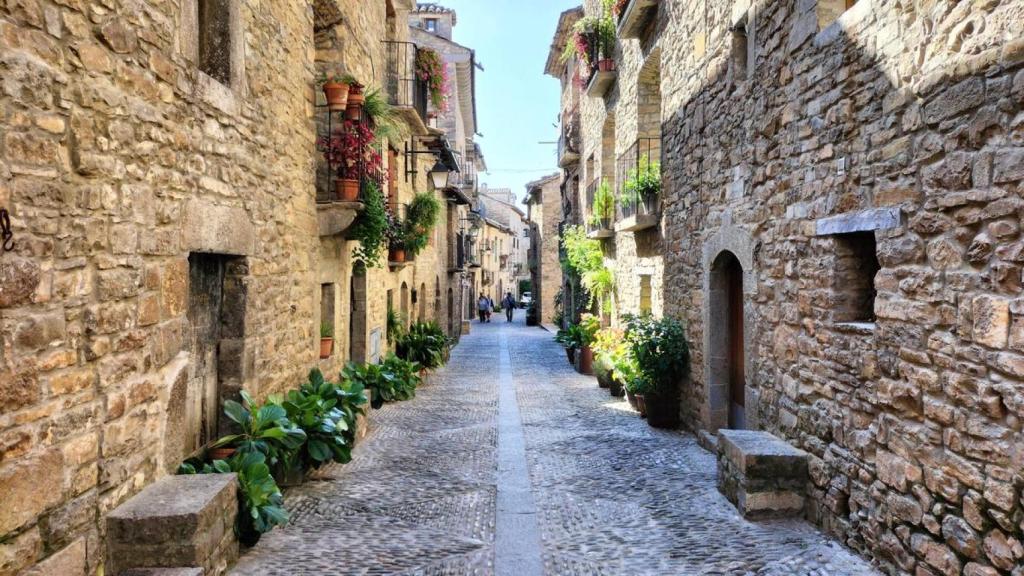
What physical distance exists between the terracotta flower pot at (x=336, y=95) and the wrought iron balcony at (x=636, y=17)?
4.49 m

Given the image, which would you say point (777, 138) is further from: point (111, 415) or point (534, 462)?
point (111, 415)

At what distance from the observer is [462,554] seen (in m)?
4.32

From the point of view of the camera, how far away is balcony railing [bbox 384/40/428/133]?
448 inches

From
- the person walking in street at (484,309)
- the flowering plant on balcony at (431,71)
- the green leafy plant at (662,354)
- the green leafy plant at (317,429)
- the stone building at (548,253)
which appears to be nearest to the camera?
the green leafy plant at (317,429)

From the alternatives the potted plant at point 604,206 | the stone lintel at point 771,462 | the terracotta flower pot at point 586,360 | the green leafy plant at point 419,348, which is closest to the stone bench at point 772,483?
the stone lintel at point 771,462

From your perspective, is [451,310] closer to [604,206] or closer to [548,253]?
[548,253]

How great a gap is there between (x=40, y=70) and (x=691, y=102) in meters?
6.40

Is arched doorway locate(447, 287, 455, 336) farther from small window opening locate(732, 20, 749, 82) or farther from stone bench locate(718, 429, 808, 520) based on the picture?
stone bench locate(718, 429, 808, 520)

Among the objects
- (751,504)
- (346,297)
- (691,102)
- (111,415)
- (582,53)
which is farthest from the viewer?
(582,53)

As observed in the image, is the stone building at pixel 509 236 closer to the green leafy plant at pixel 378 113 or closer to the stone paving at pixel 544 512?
the green leafy plant at pixel 378 113

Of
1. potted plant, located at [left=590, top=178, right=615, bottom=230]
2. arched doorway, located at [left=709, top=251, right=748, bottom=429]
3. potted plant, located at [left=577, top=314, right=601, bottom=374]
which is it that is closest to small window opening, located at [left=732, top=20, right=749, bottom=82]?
arched doorway, located at [left=709, top=251, right=748, bottom=429]

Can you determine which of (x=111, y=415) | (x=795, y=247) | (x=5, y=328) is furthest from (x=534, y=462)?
(x=5, y=328)

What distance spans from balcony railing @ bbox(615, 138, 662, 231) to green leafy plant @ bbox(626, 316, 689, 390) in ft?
6.03

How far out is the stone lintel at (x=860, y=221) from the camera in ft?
12.5
